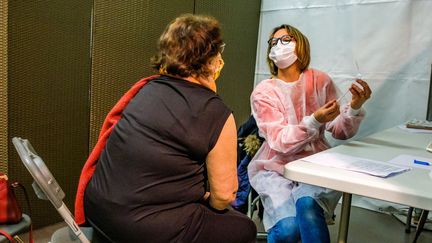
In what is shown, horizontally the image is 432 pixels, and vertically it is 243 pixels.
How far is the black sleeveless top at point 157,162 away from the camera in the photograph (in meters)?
0.96

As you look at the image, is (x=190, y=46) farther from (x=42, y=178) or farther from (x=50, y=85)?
(x=50, y=85)

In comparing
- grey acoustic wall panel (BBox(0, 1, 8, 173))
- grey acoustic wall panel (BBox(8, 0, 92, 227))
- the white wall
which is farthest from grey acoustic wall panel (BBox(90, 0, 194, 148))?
the white wall

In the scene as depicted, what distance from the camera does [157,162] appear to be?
37.7 inches

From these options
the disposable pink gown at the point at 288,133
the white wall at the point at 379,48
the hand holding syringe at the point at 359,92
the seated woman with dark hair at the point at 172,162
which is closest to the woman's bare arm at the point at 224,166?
the seated woman with dark hair at the point at 172,162

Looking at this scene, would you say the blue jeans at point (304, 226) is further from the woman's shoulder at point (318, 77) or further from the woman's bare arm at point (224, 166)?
the woman's shoulder at point (318, 77)

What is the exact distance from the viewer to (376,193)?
31.6 inches

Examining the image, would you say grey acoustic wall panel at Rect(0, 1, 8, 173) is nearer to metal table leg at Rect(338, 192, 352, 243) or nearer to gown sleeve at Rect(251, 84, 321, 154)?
gown sleeve at Rect(251, 84, 321, 154)

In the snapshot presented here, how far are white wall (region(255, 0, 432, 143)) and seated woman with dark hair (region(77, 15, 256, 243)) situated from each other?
1.86 meters

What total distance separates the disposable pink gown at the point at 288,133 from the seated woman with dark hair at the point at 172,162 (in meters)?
0.41

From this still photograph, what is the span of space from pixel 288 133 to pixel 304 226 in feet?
1.26

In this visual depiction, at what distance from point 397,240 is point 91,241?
6.24 feet

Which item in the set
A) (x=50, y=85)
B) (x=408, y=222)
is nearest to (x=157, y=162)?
(x=50, y=85)

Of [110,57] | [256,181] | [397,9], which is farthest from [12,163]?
[397,9]

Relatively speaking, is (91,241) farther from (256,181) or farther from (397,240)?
(397,240)
